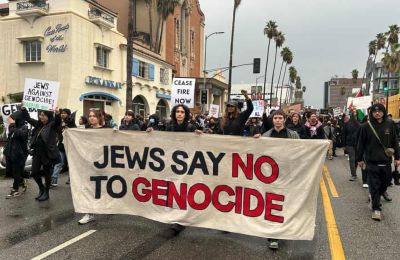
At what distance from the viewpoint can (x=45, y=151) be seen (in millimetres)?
7508

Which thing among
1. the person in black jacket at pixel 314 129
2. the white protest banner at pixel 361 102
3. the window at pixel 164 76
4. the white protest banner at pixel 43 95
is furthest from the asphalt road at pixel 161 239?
the window at pixel 164 76

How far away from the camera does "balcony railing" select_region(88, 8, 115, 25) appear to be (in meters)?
25.4

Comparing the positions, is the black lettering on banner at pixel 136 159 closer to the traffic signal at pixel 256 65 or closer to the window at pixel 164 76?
the traffic signal at pixel 256 65

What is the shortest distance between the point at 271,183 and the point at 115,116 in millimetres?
24428

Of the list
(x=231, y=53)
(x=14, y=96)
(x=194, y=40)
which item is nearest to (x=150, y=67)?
(x=231, y=53)

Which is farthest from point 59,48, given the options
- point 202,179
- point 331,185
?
point 202,179

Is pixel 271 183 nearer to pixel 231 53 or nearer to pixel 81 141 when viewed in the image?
pixel 81 141

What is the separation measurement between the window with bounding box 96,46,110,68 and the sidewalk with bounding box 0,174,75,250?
735 inches

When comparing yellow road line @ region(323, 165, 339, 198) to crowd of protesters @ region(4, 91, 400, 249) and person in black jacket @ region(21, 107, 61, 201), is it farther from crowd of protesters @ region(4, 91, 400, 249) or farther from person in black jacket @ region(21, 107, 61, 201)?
person in black jacket @ region(21, 107, 61, 201)

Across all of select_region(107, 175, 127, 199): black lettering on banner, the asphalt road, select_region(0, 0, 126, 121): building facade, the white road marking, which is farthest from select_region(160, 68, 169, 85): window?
the white road marking

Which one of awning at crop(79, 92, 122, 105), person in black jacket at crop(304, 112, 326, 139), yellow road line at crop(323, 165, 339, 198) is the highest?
awning at crop(79, 92, 122, 105)

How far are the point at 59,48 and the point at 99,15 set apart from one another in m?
3.70

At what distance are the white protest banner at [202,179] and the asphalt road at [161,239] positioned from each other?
217mm

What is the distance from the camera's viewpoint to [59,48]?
A: 78.3 ft
